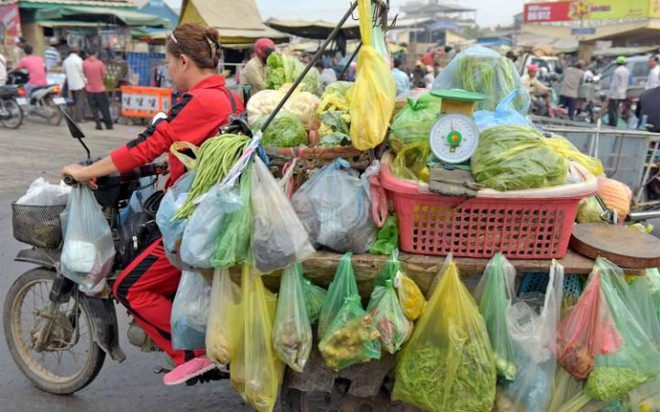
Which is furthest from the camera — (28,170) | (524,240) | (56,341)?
(28,170)

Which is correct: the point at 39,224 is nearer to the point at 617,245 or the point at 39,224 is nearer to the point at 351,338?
the point at 351,338

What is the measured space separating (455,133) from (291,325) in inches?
37.9

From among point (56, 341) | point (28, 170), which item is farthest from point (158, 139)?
point (28, 170)

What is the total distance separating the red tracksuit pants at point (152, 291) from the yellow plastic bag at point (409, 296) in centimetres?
103

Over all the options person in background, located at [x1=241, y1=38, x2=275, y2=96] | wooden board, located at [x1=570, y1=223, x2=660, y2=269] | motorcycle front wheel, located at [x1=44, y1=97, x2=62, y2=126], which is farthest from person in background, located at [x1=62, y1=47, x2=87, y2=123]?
wooden board, located at [x1=570, y1=223, x2=660, y2=269]

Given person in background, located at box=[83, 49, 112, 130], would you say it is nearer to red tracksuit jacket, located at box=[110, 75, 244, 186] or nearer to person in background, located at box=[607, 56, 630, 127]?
red tracksuit jacket, located at box=[110, 75, 244, 186]

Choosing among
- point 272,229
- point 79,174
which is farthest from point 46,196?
point 272,229

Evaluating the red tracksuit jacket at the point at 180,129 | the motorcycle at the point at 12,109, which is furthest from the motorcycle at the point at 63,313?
the motorcycle at the point at 12,109

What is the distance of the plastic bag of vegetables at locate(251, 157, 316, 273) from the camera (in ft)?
7.16

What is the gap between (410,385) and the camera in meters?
2.34

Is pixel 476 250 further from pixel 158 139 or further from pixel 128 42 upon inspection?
pixel 128 42

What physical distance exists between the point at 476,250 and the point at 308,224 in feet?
2.15

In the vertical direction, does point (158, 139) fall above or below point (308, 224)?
above

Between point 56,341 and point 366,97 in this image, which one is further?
point 56,341
